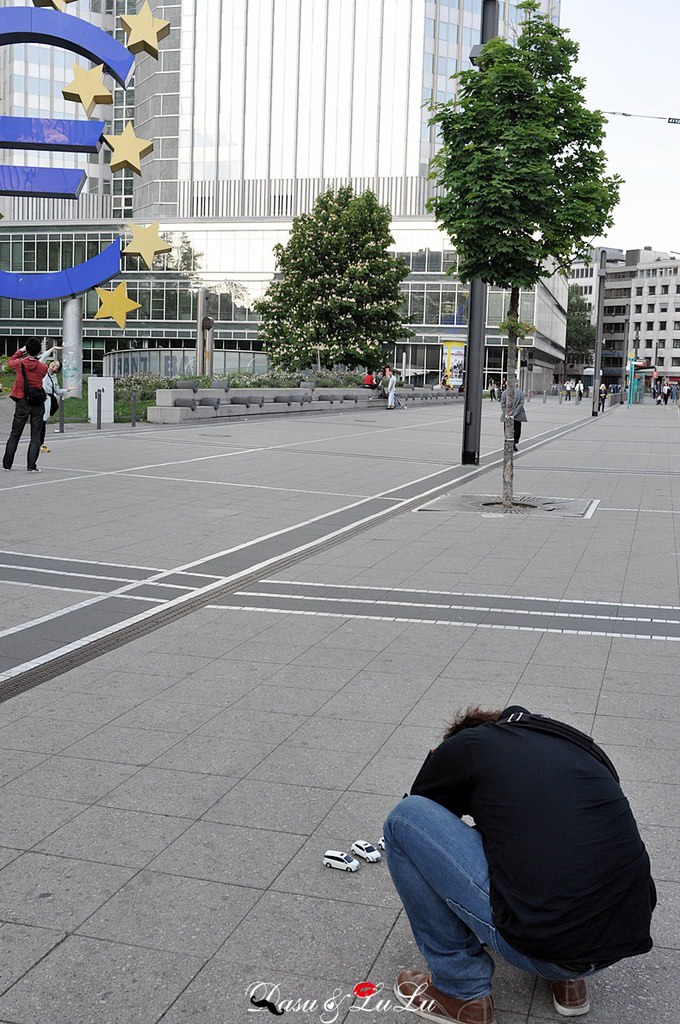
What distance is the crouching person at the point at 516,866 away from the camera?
2693 millimetres

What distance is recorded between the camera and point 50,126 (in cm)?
3394

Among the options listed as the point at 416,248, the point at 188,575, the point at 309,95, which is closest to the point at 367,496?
the point at 188,575

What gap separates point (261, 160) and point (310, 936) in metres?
90.1

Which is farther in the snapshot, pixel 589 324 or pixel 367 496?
pixel 589 324

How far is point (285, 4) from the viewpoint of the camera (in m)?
86.4

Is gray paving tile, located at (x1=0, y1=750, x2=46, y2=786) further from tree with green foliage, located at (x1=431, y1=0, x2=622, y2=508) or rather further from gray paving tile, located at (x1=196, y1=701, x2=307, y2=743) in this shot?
tree with green foliage, located at (x1=431, y1=0, x2=622, y2=508)

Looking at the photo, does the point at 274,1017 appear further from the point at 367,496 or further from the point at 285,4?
the point at 285,4

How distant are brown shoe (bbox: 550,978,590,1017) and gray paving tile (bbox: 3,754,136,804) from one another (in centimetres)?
214

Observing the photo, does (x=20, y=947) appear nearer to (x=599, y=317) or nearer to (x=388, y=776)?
(x=388, y=776)

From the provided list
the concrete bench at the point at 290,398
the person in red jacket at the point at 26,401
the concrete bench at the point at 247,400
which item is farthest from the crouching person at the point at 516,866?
the concrete bench at the point at 290,398

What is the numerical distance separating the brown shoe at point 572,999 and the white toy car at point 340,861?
102 cm

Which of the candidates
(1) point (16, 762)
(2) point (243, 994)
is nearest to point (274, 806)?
(1) point (16, 762)

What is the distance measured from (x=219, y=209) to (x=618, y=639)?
8716cm

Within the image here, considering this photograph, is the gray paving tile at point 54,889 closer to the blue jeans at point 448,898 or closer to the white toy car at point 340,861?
the white toy car at point 340,861
